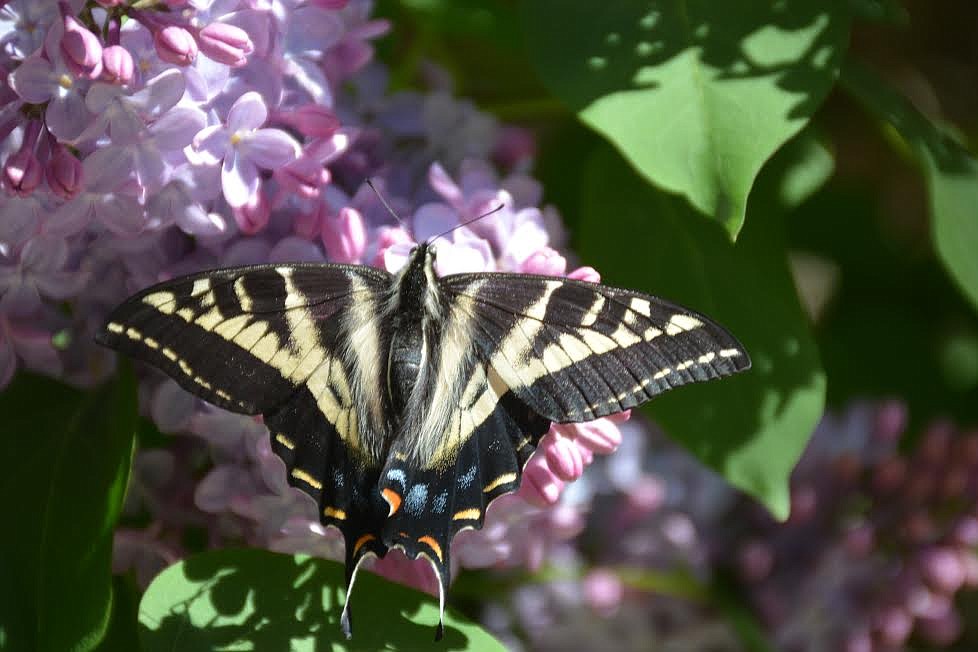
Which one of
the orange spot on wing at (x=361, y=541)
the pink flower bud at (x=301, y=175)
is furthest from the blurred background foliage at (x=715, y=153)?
the orange spot on wing at (x=361, y=541)

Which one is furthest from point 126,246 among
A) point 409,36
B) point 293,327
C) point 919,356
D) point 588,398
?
point 919,356

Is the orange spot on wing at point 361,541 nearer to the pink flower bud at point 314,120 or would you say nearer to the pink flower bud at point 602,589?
the pink flower bud at point 314,120

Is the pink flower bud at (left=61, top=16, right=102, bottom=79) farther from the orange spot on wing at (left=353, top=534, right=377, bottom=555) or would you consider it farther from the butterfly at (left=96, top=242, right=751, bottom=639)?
the orange spot on wing at (left=353, top=534, right=377, bottom=555)

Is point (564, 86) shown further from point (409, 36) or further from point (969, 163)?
point (409, 36)

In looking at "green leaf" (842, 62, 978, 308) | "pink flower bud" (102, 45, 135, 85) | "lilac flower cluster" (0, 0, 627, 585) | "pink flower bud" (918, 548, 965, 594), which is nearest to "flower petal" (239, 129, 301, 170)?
"lilac flower cluster" (0, 0, 627, 585)

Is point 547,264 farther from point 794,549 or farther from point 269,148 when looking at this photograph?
point 794,549

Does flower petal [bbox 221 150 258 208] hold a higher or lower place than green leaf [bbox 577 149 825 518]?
higher

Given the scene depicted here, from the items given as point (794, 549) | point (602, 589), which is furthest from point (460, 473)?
point (794, 549)

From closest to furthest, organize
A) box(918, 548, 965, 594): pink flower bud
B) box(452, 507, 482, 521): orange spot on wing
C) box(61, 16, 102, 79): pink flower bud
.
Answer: box(61, 16, 102, 79): pink flower bud < box(452, 507, 482, 521): orange spot on wing < box(918, 548, 965, 594): pink flower bud
